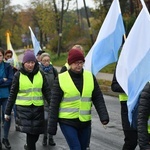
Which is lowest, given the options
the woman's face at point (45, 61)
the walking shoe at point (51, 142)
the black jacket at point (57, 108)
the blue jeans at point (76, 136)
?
the walking shoe at point (51, 142)

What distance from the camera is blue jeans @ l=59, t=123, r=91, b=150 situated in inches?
195

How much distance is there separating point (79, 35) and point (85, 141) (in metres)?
41.5

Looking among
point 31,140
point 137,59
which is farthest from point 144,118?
point 31,140

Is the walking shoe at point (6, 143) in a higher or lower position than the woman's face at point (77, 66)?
lower

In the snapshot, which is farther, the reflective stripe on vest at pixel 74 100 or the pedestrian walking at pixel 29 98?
the pedestrian walking at pixel 29 98

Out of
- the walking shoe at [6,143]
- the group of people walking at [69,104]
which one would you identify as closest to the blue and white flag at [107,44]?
the group of people walking at [69,104]

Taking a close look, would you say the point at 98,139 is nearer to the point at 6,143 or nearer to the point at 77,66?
the point at 6,143

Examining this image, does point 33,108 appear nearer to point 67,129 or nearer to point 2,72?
point 67,129

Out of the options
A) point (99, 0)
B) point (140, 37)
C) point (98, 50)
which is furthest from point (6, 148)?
point (99, 0)

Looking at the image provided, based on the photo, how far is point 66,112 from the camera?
16.3ft

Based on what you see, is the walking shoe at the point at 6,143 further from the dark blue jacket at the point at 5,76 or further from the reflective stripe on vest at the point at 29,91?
the reflective stripe on vest at the point at 29,91

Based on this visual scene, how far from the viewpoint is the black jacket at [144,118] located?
399 centimetres

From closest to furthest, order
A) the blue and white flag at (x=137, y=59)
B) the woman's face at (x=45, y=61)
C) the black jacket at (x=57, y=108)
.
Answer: the blue and white flag at (x=137, y=59), the black jacket at (x=57, y=108), the woman's face at (x=45, y=61)

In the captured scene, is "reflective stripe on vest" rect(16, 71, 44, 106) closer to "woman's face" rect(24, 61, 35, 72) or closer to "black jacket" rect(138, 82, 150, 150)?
"woman's face" rect(24, 61, 35, 72)
